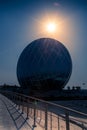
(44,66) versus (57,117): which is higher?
(44,66)

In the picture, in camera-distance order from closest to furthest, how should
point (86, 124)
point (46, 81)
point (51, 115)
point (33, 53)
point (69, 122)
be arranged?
point (86, 124) < point (69, 122) < point (51, 115) < point (46, 81) < point (33, 53)

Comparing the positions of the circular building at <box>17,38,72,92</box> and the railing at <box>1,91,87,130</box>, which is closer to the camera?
the railing at <box>1,91,87,130</box>

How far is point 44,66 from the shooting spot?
50.7 metres

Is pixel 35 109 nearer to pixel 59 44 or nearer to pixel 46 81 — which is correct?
pixel 46 81

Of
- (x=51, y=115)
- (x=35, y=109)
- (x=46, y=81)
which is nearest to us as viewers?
(x=51, y=115)

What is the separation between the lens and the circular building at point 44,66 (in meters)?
50.5

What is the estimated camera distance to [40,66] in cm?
5053

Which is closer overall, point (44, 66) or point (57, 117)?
point (57, 117)

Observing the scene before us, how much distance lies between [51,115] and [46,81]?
42.8 m

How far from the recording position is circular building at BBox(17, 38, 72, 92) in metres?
50.5

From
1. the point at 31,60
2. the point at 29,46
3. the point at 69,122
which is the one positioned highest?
the point at 29,46

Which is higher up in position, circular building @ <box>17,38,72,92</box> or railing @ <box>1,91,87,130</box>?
circular building @ <box>17,38,72,92</box>

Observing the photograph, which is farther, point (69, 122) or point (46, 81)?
point (46, 81)

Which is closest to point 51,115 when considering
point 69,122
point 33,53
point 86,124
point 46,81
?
point 69,122
